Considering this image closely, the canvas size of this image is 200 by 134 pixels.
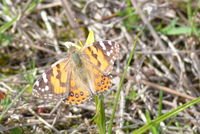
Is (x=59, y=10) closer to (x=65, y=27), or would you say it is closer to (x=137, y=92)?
(x=65, y=27)

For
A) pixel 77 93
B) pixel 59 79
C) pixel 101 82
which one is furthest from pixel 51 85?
pixel 101 82

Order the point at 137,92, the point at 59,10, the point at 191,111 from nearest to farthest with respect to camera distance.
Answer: the point at 191,111 → the point at 137,92 → the point at 59,10

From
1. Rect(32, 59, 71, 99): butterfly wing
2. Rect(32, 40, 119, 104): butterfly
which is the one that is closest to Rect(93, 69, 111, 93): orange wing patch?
Rect(32, 40, 119, 104): butterfly

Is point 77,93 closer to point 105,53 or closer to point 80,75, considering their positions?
point 80,75

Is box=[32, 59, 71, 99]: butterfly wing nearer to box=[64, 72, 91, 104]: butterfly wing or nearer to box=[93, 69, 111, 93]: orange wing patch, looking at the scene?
box=[64, 72, 91, 104]: butterfly wing

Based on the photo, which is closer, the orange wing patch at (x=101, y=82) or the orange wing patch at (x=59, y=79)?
the orange wing patch at (x=101, y=82)

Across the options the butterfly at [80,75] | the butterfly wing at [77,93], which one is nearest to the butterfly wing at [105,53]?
the butterfly at [80,75]

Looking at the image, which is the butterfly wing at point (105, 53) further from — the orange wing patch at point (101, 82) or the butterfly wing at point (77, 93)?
the butterfly wing at point (77, 93)

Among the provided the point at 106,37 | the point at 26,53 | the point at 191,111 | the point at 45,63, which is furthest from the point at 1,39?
the point at 191,111
